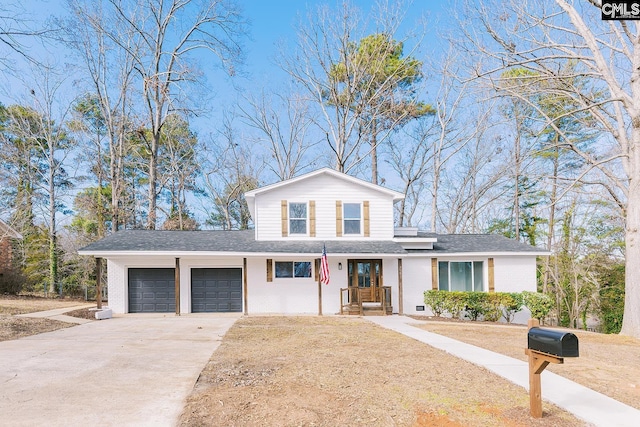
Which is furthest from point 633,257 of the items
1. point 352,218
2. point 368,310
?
point 352,218

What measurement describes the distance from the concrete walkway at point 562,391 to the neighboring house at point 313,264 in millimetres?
7028

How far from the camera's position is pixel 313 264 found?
15.5m

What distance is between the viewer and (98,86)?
23172 mm

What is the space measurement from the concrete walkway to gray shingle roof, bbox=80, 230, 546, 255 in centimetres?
678

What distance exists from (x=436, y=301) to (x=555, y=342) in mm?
11760

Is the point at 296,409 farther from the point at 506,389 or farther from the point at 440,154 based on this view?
the point at 440,154

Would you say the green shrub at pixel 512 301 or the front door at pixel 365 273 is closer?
the green shrub at pixel 512 301

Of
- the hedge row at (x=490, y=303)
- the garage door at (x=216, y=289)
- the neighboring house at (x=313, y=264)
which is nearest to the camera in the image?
Result: the hedge row at (x=490, y=303)

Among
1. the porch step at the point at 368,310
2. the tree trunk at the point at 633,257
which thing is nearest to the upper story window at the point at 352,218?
the porch step at the point at 368,310

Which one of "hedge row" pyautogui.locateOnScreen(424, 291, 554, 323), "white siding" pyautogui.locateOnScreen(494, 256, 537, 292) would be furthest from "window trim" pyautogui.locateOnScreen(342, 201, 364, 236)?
"white siding" pyautogui.locateOnScreen(494, 256, 537, 292)

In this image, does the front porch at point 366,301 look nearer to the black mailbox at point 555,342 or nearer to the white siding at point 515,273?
the white siding at point 515,273

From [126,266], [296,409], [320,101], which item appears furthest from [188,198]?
[296,409]

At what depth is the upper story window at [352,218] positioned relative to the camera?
52.4ft

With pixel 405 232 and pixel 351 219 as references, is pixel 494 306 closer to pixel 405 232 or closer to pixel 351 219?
pixel 405 232
